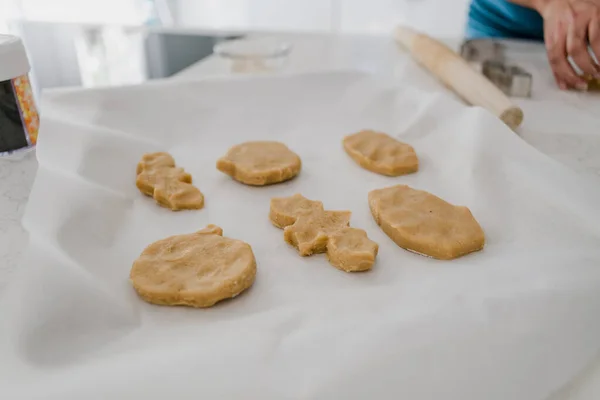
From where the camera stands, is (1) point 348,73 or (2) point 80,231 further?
(1) point 348,73

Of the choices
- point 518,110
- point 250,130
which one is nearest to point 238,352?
point 250,130

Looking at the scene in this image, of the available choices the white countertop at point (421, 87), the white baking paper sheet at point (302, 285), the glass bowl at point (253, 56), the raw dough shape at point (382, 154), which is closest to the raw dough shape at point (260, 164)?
the white baking paper sheet at point (302, 285)

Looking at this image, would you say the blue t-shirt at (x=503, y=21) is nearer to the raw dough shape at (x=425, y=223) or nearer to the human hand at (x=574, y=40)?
the human hand at (x=574, y=40)

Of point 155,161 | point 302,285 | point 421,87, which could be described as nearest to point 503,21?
point 421,87

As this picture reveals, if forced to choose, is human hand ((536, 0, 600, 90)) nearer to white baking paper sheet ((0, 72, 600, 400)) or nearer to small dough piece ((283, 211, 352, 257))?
white baking paper sheet ((0, 72, 600, 400))

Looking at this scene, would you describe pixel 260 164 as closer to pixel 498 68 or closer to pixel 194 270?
pixel 194 270

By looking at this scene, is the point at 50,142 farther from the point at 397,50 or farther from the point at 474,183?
the point at 397,50

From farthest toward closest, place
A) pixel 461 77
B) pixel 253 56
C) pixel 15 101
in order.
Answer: pixel 253 56, pixel 461 77, pixel 15 101
